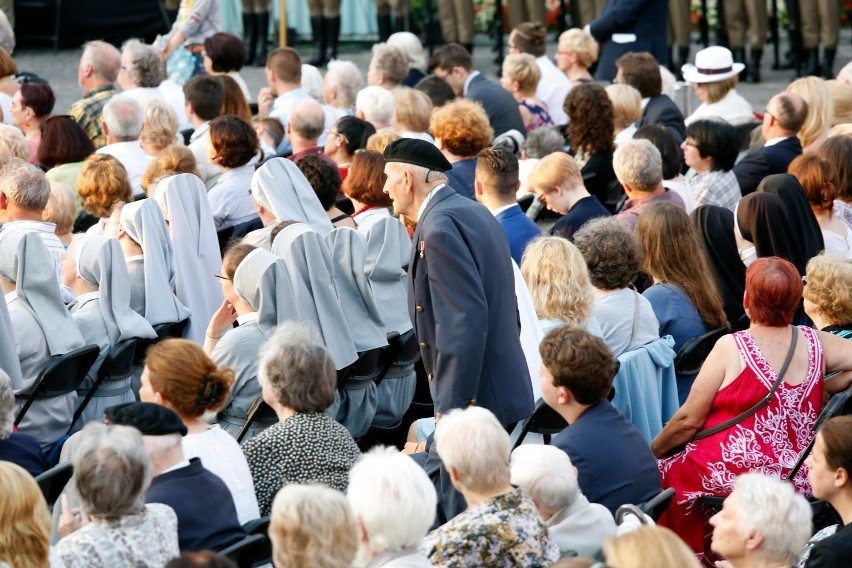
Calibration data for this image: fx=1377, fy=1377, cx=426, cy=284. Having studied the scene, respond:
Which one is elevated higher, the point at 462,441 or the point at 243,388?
the point at 462,441

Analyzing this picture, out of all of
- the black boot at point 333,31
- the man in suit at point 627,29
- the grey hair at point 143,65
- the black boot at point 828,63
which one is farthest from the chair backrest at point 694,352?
the black boot at point 333,31

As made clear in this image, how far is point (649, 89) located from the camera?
368 inches

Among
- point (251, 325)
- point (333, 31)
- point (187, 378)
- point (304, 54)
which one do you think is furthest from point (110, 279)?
point (304, 54)

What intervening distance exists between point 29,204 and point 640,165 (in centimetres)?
290

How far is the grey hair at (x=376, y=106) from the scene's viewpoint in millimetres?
8672

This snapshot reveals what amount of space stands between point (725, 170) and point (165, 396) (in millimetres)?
4116

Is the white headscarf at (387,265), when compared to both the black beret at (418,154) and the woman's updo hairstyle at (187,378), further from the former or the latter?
the woman's updo hairstyle at (187,378)

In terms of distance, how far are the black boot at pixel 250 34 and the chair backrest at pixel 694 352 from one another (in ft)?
33.8

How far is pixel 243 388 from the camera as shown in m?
5.12

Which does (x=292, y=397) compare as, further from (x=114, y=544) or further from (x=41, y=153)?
(x=41, y=153)

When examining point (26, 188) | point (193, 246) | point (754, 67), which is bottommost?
point (754, 67)

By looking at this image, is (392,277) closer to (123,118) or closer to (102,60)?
(123,118)

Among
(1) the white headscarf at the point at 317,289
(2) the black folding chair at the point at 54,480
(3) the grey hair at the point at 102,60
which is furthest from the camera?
(3) the grey hair at the point at 102,60

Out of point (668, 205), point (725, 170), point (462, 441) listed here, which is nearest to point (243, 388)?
point (462, 441)
